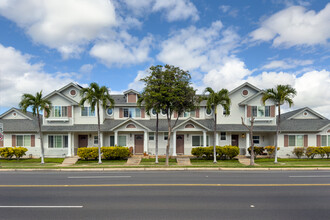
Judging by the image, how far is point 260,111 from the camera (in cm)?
2845

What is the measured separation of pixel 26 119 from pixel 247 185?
27623mm

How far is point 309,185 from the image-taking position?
36.7 ft

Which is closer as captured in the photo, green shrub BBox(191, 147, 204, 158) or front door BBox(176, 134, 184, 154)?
green shrub BBox(191, 147, 204, 158)

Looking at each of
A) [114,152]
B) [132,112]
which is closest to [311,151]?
[132,112]

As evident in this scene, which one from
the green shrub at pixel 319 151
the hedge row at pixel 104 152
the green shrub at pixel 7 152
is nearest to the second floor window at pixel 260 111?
the green shrub at pixel 319 151

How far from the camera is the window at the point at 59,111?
2834cm

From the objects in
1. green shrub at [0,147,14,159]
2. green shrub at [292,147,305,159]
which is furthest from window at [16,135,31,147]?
green shrub at [292,147,305,159]

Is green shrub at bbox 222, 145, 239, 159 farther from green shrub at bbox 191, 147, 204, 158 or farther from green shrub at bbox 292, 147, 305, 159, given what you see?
green shrub at bbox 292, 147, 305, 159

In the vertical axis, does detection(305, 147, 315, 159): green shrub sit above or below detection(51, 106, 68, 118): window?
below
